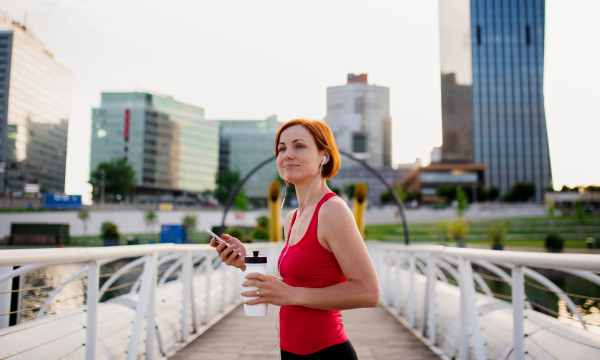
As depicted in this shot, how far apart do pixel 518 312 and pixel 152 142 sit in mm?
94972

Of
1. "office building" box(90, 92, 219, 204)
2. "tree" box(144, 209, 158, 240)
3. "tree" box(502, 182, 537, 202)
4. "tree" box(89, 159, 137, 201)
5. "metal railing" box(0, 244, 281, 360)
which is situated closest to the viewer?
"metal railing" box(0, 244, 281, 360)

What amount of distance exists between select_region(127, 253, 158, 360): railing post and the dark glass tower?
113161 millimetres

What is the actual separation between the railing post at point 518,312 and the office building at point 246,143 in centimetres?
10349

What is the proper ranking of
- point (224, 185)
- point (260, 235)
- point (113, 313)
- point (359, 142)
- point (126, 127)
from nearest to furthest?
1. point (113, 313)
2. point (260, 235)
3. point (126, 127)
4. point (224, 185)
5. point (359, 142)

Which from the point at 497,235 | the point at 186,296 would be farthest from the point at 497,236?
the point at 186,296

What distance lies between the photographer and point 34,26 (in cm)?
10425

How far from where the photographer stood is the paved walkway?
4184 millimetres

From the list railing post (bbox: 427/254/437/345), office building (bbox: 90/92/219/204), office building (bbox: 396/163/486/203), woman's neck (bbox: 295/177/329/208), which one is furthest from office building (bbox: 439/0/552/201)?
woman's neck (bbox: 295/177/329/208)

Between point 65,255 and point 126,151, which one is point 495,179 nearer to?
point 126,151

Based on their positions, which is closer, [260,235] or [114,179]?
[260,235]

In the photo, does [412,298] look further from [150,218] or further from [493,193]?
[493,193]

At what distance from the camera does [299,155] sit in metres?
1.38

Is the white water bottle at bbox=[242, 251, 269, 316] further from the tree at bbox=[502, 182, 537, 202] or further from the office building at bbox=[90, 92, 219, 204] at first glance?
the tree at bbox=[502, 182, 537, 202]

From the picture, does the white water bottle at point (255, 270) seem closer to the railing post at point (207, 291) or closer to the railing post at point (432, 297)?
the railing post at point (432, 297)
